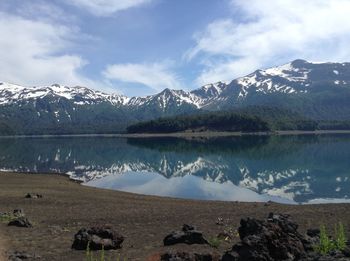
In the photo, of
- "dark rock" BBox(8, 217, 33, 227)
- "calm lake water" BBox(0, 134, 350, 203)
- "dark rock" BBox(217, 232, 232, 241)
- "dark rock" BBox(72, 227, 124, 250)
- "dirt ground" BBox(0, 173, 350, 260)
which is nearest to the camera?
"dark rock" BBox(72, 227, 124, 250)

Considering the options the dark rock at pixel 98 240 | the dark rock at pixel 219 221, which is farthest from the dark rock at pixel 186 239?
the dark rock at pixel 219 221

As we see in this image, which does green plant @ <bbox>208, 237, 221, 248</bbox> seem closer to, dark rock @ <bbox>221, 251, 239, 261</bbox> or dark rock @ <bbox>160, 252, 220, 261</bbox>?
dark rock @ <bbox>160, 252, 220, 261</bbox>

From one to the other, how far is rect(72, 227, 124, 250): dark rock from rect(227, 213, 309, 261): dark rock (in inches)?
245

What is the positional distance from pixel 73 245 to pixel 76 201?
20991mm

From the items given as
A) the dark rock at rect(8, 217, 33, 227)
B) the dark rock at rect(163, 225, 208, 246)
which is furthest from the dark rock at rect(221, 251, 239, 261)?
the dark rock at rect(8, 217, 33, 227)

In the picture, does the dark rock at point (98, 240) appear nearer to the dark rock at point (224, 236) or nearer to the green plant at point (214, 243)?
the green plant at point (214, 243)

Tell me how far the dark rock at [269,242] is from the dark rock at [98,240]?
6.22m

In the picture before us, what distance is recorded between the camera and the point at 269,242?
51.4 feet

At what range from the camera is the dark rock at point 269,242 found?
14.9m

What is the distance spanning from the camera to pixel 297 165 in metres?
94.4

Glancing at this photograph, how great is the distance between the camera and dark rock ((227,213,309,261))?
48.8 feet

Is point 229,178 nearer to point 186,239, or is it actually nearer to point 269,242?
point 186,239

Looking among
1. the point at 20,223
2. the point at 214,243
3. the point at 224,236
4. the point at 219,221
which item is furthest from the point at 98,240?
the point at 219,221

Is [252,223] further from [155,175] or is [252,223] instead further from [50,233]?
[155,175]
